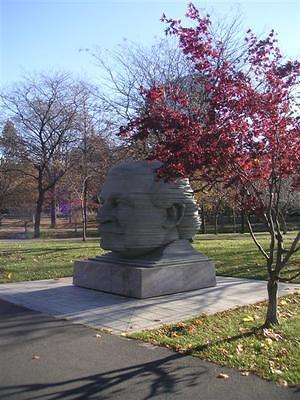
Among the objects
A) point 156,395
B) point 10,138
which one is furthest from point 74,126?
point 156,395

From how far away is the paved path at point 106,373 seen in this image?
445 centimetres

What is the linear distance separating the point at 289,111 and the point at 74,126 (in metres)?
32.3

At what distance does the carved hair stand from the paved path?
3.75 m

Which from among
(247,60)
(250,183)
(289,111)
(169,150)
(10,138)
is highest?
(10,138)

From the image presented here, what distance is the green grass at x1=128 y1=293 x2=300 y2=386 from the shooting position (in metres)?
5.07

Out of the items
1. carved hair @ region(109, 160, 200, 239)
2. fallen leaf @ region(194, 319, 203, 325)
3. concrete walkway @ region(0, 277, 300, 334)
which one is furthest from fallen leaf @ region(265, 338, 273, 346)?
carved hair @ region(109, 160, 200, 239)

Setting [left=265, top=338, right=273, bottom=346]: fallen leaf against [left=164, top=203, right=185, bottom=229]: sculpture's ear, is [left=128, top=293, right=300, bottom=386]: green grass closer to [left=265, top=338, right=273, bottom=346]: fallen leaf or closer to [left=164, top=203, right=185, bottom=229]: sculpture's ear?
[left=265, top=338, right=273, bottom=346]: fallen leaf

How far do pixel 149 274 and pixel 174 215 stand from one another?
155 centimetres

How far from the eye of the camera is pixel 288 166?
617cm

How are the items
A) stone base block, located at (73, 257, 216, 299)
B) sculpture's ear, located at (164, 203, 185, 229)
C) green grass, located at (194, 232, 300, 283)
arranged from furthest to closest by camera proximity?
green grass, located at (194, 232, 300, 283) → sculpture's ear, located at (164, 203, 185, 229) → stone base block, located at (73, 257, 216, 299)

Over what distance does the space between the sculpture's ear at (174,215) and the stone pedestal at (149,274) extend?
50 cm

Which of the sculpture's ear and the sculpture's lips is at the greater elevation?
the sculpture's ear

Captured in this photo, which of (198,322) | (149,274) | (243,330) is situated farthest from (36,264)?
(243,330)

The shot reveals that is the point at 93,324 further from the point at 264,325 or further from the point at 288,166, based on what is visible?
the point at 288,166
